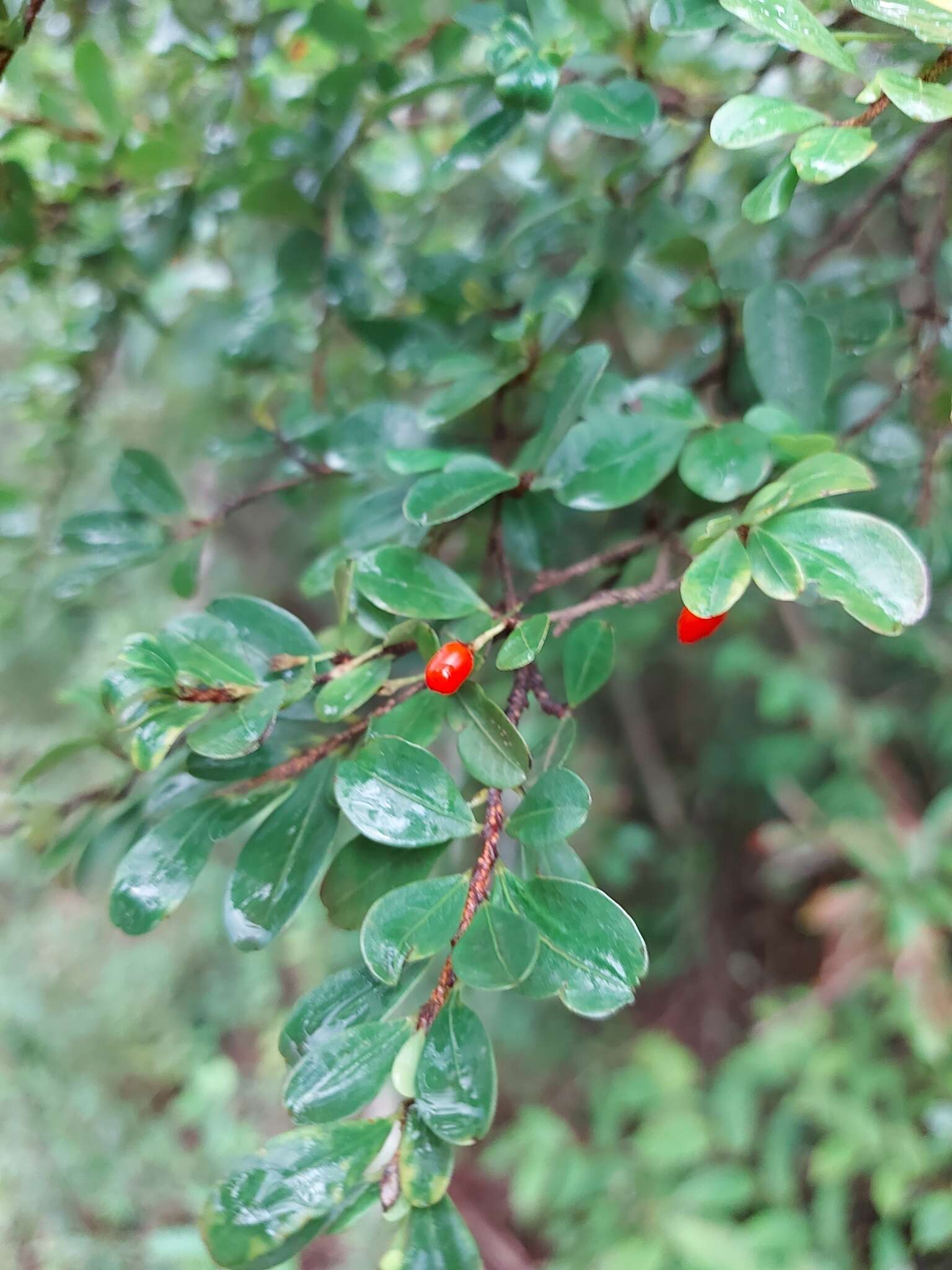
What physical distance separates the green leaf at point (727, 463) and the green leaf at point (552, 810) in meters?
0.15

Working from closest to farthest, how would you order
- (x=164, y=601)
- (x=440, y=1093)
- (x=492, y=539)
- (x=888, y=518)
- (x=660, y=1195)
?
(x=440, y=1093)
(x=492, y=539)
(x=888, y=518)
(x=660, y=1195)
(x=164, y=601)

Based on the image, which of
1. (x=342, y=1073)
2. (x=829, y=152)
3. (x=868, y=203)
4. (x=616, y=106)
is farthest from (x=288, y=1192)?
(x=868, y=203)

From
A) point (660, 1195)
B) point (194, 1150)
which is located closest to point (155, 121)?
point (660, 1195)

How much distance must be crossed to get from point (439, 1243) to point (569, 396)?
33 centimetres

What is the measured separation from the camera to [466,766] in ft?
0.91

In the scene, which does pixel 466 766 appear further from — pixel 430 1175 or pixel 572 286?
pixel 572 286

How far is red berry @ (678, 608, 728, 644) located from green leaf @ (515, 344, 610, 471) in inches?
4.4

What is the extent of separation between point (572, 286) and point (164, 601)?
3.21 feet

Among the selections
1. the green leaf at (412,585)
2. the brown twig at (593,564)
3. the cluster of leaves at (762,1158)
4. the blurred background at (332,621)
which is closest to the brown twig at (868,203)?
the blurred background at (332,621)

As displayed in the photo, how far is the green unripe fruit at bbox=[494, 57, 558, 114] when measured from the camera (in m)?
0.35

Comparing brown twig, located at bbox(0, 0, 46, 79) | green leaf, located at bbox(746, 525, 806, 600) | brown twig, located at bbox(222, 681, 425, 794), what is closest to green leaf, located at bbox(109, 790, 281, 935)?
brown twig, located at bbox(222, 681, 425, 794)

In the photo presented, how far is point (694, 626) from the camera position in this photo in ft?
0.97

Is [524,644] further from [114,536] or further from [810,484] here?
[114,536]

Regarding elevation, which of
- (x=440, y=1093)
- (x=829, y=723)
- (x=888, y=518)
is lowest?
(x=829, y=723)
